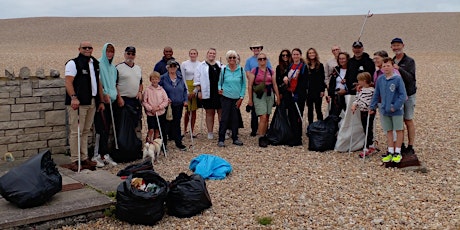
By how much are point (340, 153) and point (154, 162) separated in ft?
9.92

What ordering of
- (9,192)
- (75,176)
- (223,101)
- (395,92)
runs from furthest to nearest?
(223,101) → (395,92) → (75,176) → (9,192)

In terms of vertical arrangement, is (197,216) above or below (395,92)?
below

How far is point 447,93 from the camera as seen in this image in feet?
49.5

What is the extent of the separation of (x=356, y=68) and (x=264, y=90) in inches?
64.3

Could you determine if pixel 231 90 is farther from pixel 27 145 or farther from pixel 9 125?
pixel 9 125

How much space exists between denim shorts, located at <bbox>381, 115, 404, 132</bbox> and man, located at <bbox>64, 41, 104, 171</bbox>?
417 centimetres

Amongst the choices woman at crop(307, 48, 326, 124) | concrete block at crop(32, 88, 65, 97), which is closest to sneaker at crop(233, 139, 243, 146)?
woman at crop(307, 48, 326, 124)

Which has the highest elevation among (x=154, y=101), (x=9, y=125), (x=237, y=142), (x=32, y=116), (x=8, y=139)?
(x=154, y=101)

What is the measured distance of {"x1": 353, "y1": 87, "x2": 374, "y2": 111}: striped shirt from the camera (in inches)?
306

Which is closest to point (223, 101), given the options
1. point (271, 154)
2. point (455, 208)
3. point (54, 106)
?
point (271, 154)

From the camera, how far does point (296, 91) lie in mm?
8727

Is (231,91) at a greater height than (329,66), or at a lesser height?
lesser

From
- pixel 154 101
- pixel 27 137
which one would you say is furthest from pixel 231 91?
pixel 27 137

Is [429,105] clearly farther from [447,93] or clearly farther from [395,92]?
[395,92]
